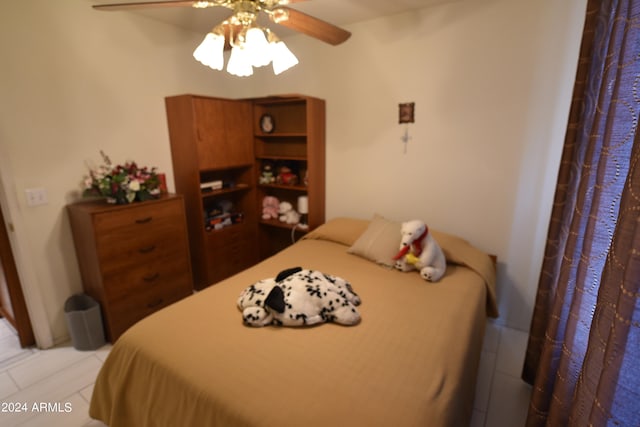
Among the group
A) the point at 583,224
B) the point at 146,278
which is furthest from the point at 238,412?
the point at 146,278

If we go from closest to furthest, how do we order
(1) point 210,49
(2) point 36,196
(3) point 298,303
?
(1) point 210,49 < (3) point 298,303 < (2) point 36,196

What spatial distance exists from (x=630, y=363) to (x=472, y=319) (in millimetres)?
999

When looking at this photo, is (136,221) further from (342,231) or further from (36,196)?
(342,231)

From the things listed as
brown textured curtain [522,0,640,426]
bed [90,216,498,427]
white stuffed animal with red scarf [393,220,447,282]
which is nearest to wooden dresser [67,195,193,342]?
bed [90,216,498,427]

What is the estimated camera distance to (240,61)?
1352 millimetres

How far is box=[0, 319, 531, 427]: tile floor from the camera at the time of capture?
1653mm

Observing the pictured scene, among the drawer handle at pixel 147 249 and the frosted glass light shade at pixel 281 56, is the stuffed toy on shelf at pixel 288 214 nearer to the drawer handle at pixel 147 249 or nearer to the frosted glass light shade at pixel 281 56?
the drawer handle at pixel 147 249

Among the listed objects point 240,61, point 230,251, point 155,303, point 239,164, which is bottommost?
point 155,303

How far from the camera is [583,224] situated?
107cm

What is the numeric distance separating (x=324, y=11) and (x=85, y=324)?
2842 millimetres

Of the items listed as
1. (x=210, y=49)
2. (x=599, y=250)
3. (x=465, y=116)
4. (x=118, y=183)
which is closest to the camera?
(x=599, y=250)

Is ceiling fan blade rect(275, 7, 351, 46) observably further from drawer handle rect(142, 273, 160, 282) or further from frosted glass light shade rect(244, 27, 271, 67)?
drawer handle rect(142, 273, 160, 282)

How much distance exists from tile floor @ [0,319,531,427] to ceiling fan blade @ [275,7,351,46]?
2.17m

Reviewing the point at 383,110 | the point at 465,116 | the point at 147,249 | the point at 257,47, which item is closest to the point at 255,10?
the point at 257,47
